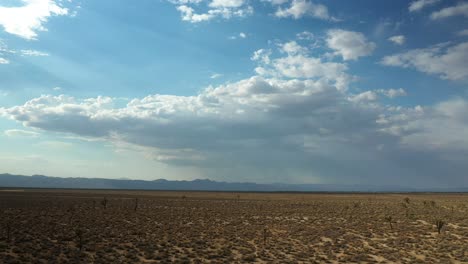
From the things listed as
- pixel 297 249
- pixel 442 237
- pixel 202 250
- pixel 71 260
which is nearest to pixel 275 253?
pixel 297 249

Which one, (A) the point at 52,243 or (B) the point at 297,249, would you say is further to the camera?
(B) the point at 297,249

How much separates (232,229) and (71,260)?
52.8ft

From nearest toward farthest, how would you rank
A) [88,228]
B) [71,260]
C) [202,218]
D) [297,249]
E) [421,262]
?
[71,260]
[421,262]
[297,249]
[88,228]
[202,218]

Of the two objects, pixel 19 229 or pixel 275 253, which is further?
pixel 19 229

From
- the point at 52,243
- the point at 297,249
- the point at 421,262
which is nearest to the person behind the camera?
the point at 421,262

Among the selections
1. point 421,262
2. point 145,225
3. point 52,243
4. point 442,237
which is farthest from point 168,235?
point 442,237

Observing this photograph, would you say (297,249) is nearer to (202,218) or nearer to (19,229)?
(202,218)

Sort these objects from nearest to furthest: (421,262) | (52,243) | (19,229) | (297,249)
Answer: (421,262) → (52,243) → (297,249) → (19,229)

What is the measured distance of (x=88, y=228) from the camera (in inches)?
1286

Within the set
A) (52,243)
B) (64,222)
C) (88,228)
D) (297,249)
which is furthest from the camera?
(64,222)

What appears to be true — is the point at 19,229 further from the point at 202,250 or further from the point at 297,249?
the point at 297,249

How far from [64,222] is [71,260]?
14119 millimetres

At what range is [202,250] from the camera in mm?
27094

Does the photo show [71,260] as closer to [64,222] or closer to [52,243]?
[52,243]
